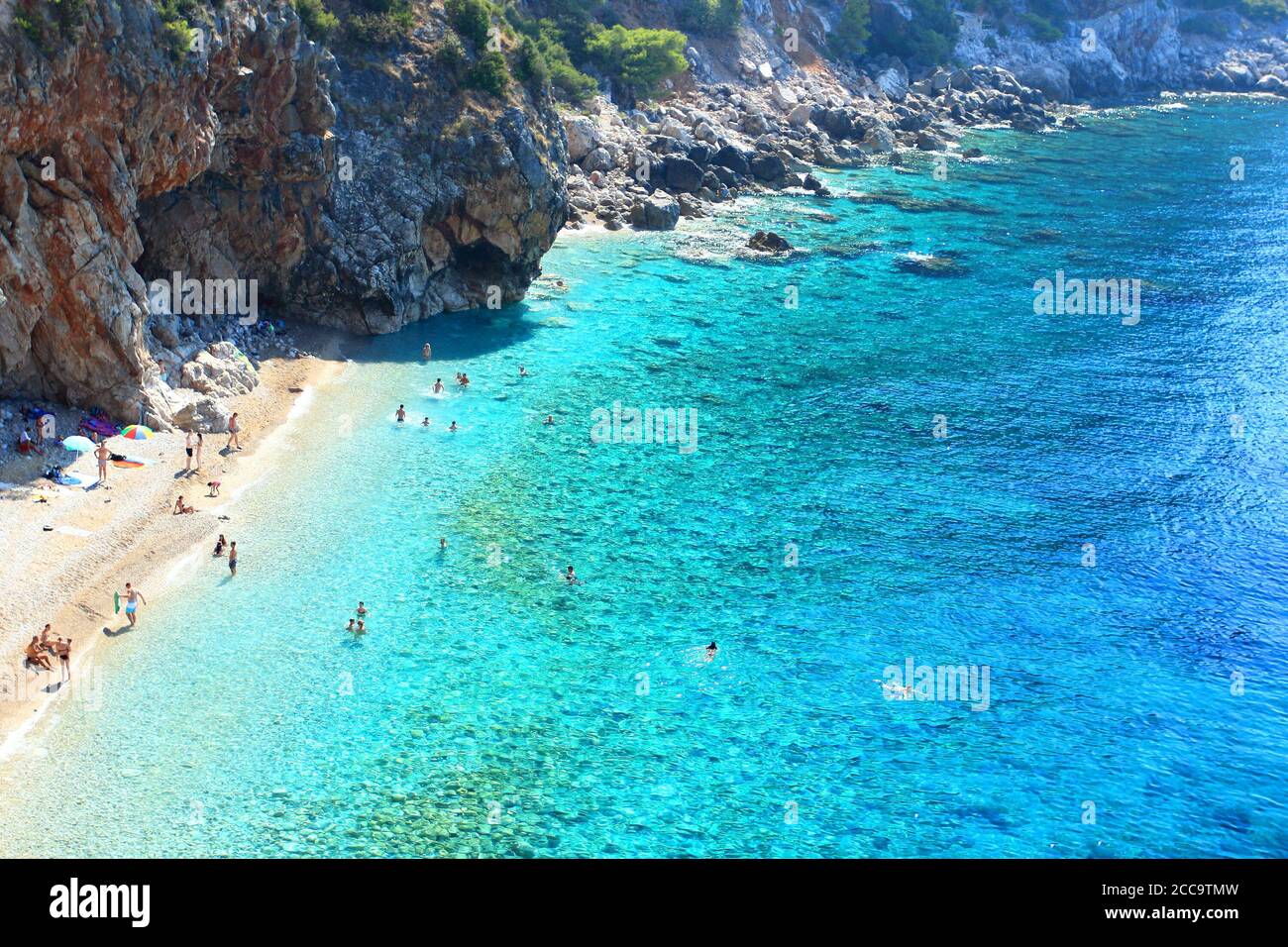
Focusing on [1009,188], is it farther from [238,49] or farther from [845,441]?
[238,49]

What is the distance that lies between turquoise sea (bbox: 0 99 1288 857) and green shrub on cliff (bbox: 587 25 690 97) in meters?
40.2

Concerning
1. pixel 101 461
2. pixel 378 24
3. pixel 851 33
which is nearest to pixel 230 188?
pixel 378 24

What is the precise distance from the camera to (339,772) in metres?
29.0

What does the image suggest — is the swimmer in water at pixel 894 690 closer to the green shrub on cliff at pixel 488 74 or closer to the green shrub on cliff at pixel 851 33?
the green shrub on cliff at pixel 488 74

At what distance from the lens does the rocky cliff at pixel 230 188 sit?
37.9 meters

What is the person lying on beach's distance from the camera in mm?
30406

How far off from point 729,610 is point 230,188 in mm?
32487

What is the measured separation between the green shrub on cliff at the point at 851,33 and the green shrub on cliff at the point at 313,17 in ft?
300

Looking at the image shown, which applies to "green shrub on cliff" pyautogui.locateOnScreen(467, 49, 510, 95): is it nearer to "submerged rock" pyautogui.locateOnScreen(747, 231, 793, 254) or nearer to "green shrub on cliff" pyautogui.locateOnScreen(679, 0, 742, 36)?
"submerged rock" pyautogui.locateOnScreen(747, 231, 793, 254)

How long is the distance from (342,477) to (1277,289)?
219ft

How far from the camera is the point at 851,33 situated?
438ft

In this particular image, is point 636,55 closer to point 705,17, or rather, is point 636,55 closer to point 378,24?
point 705,17

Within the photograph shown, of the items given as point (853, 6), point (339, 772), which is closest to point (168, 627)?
point (339, 772)

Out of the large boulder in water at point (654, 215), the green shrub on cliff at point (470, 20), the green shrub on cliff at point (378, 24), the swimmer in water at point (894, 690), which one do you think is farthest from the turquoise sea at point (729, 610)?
the green shrub on cliff at point (378, 24)
